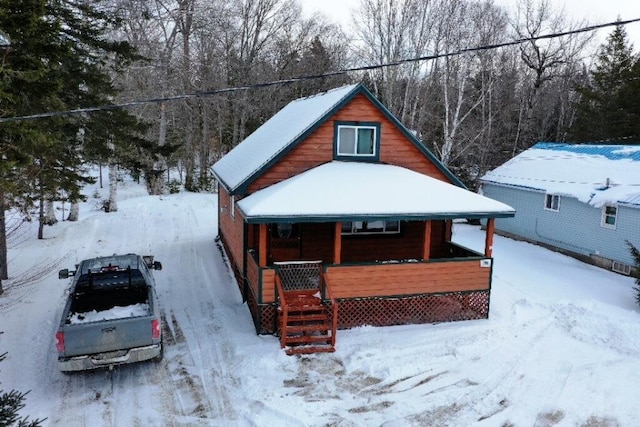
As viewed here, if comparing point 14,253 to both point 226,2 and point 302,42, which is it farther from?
point 302,42

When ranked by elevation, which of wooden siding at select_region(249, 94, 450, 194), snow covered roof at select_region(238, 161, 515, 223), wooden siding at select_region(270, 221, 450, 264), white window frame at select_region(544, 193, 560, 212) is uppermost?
wooden siding at select_region(249, 94, 450, 194)

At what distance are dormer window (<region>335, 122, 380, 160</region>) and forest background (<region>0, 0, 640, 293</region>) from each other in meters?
2.59

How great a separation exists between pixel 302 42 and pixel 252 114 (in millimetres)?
8605

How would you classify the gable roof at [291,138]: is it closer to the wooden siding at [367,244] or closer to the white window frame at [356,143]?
the white window frame at [356,143]

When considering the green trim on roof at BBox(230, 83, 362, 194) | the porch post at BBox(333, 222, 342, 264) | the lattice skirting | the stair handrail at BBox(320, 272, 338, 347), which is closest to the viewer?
the stair handrail at BBox(320, 272, 338, 347)

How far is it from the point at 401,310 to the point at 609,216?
39.4 feet

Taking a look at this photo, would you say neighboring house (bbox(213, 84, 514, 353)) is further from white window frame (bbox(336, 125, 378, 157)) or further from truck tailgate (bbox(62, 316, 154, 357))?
truck tailgate (bbox(62, 316, 154, 357))

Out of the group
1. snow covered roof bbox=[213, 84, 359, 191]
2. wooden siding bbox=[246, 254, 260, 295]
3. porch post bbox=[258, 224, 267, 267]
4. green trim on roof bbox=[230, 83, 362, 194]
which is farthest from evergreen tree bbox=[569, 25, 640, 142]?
porch post bbox=[258, 224, 267, 267]

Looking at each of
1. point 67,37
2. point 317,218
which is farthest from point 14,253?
point 317,218

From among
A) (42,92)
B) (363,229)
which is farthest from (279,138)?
(42,92)

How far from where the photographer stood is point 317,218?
11.3m

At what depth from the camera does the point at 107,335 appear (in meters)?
8.61

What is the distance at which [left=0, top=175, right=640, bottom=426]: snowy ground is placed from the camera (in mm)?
8211

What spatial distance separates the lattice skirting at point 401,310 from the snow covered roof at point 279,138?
3.84 m
